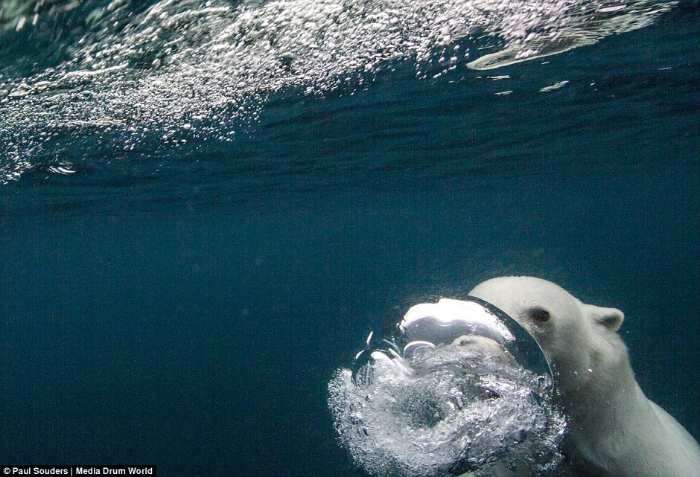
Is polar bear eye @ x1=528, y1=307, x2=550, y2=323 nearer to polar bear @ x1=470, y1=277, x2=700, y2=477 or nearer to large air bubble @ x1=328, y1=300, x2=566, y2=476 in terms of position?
polar bear @ x1=470, y1=277, x2=700, y2=477

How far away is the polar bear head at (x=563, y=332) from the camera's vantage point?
330 cm

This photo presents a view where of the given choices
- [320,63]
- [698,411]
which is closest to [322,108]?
[320,63]

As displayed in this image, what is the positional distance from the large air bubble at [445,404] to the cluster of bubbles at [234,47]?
4026 millimetres

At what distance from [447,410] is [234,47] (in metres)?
5.39

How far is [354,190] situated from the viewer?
87.9ft

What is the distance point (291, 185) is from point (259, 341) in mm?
23037

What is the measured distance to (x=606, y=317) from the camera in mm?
3715

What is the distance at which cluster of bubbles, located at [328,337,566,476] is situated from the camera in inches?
95.7

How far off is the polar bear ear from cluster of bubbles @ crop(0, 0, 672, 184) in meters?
3.78

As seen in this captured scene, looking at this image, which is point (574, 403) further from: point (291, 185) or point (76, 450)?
point (76, 450)

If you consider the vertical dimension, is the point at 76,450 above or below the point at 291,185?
below

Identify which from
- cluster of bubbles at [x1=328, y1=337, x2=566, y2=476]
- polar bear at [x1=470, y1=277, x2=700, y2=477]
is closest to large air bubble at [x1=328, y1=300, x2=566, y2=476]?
cluster of bubbles at [x1=328, y1=337, x2=566, y2=476]

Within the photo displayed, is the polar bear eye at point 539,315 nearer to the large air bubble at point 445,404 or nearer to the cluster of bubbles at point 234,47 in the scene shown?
the large air bubble at point 445,404

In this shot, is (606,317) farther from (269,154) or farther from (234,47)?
(269,154)
